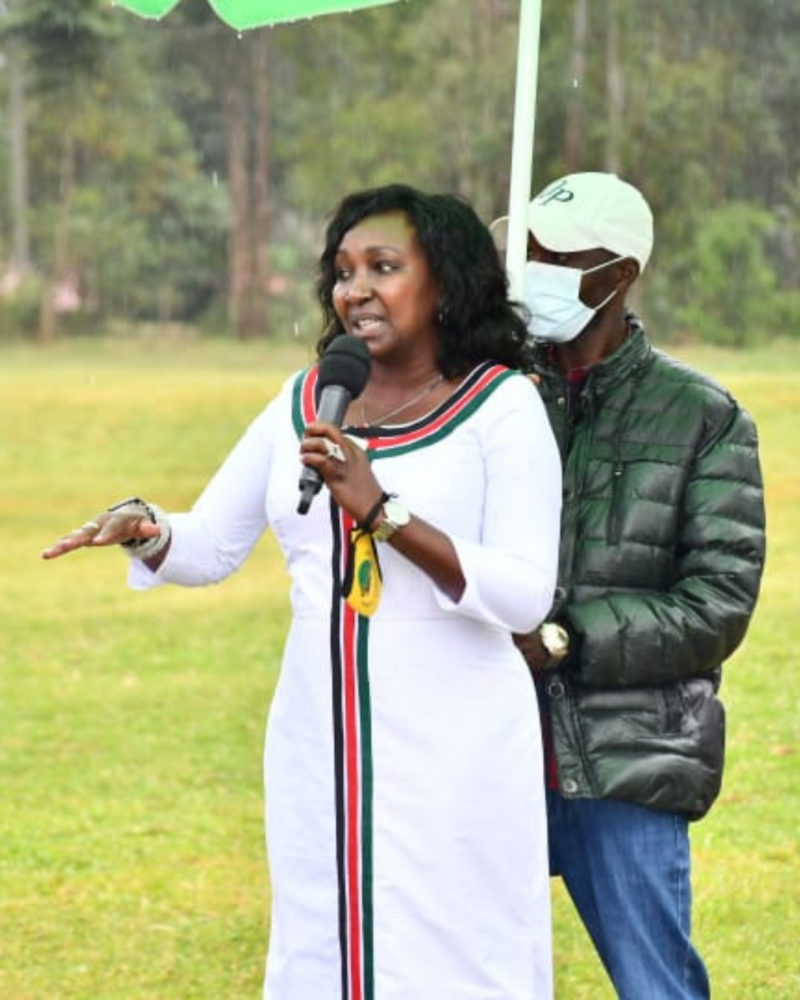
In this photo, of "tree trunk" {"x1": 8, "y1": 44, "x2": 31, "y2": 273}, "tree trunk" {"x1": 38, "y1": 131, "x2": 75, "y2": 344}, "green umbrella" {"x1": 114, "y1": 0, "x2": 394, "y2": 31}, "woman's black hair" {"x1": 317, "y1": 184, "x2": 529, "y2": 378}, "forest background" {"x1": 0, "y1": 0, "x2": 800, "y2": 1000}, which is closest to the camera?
"woman's black hair" {"x1": 317, "y1": 184, "x2": 529, "y2": 378}

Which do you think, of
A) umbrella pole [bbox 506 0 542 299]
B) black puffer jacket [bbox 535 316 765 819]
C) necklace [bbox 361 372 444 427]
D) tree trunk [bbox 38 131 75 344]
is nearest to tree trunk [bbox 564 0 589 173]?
tree trunk [bbox 38 131 75 344]

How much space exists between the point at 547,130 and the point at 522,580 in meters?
31.4

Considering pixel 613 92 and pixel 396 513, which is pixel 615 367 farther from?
pixel 613 92

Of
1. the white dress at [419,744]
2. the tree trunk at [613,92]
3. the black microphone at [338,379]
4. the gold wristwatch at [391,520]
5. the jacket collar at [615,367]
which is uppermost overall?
the black microphone at [338,379]

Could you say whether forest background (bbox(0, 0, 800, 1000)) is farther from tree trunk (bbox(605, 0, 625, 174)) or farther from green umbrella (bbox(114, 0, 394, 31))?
green umbrella (bbox(114, 0, 394, 31))

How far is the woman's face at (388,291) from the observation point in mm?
3199

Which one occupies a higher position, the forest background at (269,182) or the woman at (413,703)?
the woman at (413,703)

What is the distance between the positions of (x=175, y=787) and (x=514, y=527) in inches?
275

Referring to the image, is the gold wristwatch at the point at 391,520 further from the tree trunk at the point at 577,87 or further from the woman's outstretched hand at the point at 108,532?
the tree trunk at the point at 577,87

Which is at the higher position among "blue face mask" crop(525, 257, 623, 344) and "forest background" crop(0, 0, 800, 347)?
"blue face mask" crop(525, 257, 623, 344)

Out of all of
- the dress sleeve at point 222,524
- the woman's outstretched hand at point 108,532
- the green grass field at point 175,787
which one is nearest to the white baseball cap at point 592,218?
the dress sleeve at point 222,524

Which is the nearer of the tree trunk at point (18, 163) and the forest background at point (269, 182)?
the forest background at point (269, 182)

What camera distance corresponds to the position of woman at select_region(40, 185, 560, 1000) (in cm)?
311

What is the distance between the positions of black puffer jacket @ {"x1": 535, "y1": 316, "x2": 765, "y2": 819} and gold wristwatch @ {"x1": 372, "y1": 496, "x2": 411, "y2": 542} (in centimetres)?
65
